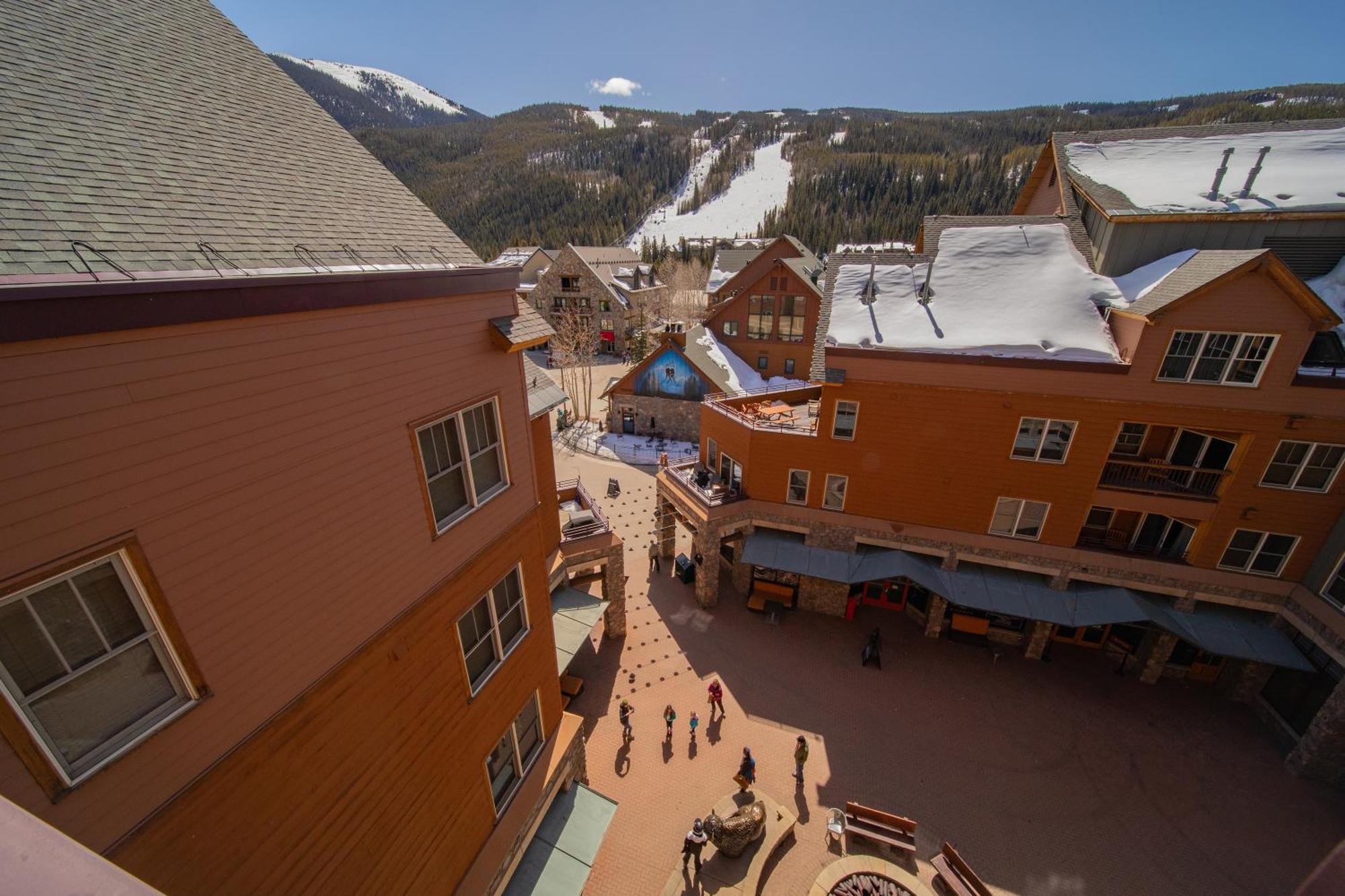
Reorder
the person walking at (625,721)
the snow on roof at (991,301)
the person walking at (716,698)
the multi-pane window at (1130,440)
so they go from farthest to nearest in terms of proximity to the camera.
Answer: the multi-pane window at (1130,440)
the person walking at (716,698)
the snow on roof at (991,301)
the person walking at (625,721)

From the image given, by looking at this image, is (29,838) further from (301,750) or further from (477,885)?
(477,885)

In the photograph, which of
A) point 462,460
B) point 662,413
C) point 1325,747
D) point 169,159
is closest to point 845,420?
point 462,460

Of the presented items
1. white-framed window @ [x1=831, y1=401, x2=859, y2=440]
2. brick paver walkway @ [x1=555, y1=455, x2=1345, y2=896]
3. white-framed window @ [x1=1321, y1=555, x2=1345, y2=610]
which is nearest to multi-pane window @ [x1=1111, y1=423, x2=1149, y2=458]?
white-framed window @ [x1=1321, y1=555, x2=1345, y2=610]

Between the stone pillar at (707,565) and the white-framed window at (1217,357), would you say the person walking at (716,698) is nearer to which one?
the stone pillar at (707,565)

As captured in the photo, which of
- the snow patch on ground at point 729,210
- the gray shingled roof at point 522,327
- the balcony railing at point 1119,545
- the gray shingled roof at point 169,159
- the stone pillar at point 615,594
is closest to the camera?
the gray shingled roof at point 169,159

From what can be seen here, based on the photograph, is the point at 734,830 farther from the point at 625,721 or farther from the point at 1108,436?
the point at 1108,436

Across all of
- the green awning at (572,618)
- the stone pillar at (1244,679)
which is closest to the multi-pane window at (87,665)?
the green awning at (572,618)

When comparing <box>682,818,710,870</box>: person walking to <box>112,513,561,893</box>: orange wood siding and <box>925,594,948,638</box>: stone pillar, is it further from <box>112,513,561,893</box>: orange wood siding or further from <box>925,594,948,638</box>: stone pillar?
<box>925,594,948,638</box>: stone pillar
